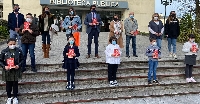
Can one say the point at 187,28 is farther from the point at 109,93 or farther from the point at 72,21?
the point at 109,93

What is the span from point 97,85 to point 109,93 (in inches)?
19.5

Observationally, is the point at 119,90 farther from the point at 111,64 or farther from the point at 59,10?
the point at 59,10

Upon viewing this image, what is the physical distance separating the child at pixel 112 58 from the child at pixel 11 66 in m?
2.51

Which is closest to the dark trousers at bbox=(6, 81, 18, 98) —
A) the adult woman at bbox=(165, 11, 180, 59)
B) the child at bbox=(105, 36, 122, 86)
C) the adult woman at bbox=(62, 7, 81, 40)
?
the child at bbox=(105, 36, 122, 86)

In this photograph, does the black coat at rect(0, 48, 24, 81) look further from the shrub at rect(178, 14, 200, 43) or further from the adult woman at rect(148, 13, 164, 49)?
the shrub at rect(178, 14, 200, 43)

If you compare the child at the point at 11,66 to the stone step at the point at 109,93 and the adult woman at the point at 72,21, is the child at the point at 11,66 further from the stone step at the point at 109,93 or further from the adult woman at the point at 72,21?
the adult woman at the point at 72,21

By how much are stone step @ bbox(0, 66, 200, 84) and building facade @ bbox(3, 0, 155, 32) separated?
22411mm

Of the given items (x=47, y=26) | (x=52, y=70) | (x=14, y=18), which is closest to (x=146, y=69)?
(x=52, y=70)

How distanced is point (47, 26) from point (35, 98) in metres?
3.07

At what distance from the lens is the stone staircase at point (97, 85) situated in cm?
707

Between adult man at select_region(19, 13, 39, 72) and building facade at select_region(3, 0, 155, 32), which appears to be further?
building facade at select_region(3, 0, 155, 32)

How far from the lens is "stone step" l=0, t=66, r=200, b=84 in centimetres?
775

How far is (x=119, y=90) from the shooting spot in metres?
7.66

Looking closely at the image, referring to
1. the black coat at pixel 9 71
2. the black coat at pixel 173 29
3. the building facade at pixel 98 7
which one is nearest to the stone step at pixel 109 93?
the black coat at pixel 9 71
